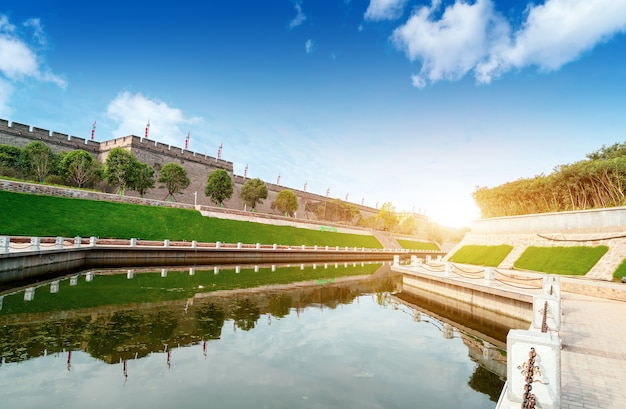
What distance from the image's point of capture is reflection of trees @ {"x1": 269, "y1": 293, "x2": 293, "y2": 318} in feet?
37.1

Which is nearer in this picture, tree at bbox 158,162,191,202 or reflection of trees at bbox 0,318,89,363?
reflection of trees at bbox 0,318,89,363

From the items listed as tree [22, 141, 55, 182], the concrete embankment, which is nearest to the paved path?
the concrete embankment

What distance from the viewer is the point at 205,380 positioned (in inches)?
235

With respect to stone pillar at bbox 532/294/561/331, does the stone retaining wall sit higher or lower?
higher

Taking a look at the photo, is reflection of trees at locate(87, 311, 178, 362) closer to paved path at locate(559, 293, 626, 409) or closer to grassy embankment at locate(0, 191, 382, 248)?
paved path at locate(559, 293, 626, 409)

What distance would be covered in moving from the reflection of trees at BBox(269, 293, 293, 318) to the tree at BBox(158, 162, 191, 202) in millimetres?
30712

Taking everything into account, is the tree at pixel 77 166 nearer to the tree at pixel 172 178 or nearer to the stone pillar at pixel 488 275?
the tree at pixel 172 178

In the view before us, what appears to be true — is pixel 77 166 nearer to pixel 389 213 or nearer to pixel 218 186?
pixel 218 186

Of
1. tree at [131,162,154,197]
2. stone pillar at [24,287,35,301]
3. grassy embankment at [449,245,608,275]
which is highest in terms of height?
tree at [131,162,154,197]

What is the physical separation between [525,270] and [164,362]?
21337mm

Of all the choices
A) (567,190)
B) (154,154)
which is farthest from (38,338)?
(154,154)

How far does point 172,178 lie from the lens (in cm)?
4031

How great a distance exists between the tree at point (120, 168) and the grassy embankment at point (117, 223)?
5.88 meters

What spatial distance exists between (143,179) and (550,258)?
37751mm
